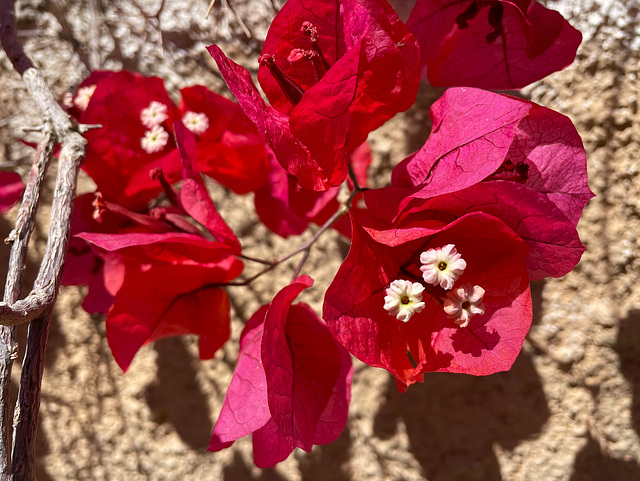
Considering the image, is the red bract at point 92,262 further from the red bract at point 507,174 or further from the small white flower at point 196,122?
the red bract at point 507,174

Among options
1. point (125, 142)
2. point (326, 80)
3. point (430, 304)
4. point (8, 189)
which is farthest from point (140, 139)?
point (430, 304)

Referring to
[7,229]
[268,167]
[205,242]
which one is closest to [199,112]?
[268,167]

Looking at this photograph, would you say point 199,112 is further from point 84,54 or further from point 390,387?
point 390,387

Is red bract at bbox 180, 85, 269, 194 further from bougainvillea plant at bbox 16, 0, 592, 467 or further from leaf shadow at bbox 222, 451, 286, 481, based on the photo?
leaf shadow at bbox 222, 451, 286, 481

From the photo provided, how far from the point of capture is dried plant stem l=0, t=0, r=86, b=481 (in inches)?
19.7

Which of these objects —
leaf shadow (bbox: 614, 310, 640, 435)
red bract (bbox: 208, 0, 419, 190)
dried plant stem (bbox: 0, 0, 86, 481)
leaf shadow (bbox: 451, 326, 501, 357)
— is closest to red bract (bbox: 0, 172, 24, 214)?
dried plant stem (bbox: 0, 0, 86, 481)

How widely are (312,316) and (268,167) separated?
0.26m

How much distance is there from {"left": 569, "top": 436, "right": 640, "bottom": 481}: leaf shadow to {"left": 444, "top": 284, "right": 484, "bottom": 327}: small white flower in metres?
0.45

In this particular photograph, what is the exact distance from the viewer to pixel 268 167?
2.56 ft

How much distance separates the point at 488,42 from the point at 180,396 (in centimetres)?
74

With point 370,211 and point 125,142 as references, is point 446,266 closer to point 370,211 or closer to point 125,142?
point 370,211

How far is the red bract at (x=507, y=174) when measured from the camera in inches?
18.7

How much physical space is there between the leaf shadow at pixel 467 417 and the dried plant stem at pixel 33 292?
Result: 54 cm

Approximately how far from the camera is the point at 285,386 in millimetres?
553
